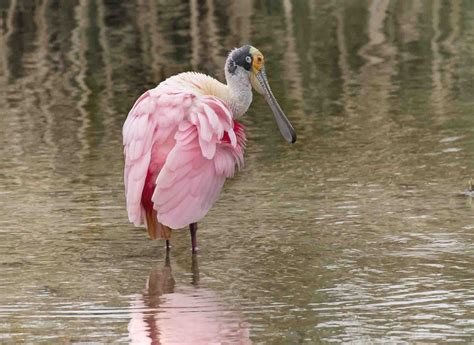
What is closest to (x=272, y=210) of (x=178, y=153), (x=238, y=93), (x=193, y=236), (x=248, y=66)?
(x=238, y=93)

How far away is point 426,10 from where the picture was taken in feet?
69.7

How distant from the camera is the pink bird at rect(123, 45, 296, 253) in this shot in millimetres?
8047

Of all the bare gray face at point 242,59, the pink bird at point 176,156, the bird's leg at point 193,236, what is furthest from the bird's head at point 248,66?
the bird's leg at point 193,236

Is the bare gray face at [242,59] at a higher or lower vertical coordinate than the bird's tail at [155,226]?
higher

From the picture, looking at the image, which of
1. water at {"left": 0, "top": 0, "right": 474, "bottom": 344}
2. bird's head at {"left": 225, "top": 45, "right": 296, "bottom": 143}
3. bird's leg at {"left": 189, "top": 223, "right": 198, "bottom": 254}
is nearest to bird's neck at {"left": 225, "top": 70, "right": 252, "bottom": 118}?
bird's head at {"left": 225, "top": 45, "right": 296, "bottom": 143}

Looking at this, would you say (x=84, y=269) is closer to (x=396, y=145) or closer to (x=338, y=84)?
(x=396, y=145)

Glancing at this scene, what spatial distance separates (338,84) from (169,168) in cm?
673

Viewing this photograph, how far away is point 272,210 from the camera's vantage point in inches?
360

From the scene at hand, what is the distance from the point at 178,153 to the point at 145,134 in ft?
0.73

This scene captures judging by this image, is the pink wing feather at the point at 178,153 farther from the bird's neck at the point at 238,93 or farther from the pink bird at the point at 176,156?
the bird's neck at the point at 238,93

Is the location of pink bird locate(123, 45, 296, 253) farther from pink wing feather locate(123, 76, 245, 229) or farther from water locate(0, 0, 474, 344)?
water locate(0, 0, 474, 344)

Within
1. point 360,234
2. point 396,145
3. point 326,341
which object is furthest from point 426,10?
point 326,341

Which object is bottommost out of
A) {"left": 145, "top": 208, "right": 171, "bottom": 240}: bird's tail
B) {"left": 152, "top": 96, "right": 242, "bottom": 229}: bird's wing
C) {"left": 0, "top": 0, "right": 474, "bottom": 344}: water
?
{"left": 0, "top": 0, "right": 474, "bottom": 344}: water

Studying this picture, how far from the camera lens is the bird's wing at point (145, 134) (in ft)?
26.4
